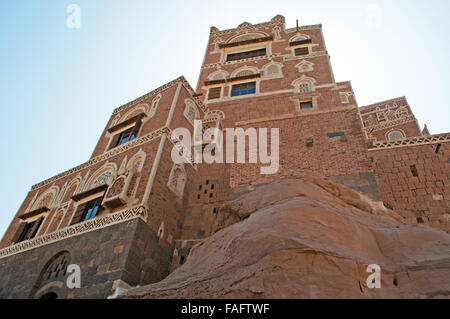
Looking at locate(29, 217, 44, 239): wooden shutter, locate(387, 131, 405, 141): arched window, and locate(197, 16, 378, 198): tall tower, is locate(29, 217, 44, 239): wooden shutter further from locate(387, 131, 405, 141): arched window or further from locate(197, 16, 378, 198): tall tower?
locate(387, 131, 405, 141): arched window

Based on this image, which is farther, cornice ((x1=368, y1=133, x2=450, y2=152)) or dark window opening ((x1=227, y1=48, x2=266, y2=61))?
dark window opening ((x1=227, y1=48, x2=266, y2=61))

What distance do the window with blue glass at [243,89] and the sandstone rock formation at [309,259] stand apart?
12.2 meters

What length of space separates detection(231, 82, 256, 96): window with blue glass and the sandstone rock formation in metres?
12.2

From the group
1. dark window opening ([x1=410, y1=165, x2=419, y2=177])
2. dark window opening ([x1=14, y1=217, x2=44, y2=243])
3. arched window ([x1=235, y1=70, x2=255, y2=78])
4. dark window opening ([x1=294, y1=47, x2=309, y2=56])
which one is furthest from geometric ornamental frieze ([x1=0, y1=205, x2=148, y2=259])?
dark window opening ([x1=294, y1=47, x2=309, y2=56])

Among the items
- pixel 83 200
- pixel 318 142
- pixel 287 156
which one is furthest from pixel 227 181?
pixel 83 200

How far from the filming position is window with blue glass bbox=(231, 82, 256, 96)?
61.9ft

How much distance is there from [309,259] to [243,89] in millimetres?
15439

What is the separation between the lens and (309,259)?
4641 mm

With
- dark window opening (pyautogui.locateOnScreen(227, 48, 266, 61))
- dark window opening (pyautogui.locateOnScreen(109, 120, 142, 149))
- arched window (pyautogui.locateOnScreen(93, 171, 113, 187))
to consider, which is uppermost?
dark window opening (pyautogui.locateOnScreen(227, 48, 266, 61))

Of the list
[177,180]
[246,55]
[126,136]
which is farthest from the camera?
[246,55]

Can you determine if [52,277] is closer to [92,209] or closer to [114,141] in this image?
[92,209]

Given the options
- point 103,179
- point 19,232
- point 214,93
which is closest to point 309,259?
point 103,179

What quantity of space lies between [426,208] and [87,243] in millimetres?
10158

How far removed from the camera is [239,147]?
43.0ft
